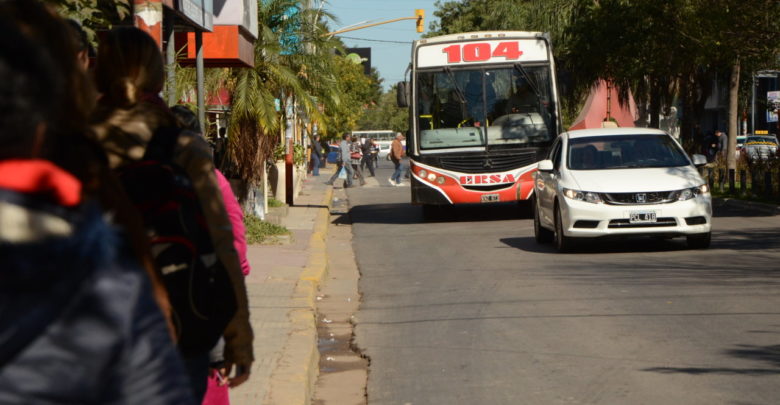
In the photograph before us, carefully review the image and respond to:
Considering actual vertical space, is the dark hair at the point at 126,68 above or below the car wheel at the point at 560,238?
above

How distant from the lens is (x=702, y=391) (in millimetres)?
6457

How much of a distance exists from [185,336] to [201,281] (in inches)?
5.9

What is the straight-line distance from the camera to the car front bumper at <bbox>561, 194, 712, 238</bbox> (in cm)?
1357

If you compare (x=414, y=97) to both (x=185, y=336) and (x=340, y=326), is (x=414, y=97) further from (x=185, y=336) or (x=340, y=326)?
(x=185, y=336)

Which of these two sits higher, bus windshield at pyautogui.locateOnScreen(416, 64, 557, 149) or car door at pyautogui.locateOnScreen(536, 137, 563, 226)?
bus windshield at pyautogui.locateOnScreen(416, 64, 557, 149)

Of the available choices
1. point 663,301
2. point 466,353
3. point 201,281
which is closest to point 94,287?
point 201,281

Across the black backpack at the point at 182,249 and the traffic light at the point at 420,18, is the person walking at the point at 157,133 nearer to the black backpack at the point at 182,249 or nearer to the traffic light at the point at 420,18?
the black backpack at the point at 182,249

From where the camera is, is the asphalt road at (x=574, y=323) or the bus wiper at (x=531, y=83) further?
the bus wiper at (x=531, y=83)

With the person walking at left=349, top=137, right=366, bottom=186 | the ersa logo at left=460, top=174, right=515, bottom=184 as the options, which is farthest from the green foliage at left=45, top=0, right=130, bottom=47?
the person walking at left=349, top=137, right=366, bottom=186

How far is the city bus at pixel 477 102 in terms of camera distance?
67.9 ft

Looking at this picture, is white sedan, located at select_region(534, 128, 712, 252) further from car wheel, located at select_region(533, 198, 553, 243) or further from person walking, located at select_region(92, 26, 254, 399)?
person walking, located at select_region(92, 26, 254, 399)

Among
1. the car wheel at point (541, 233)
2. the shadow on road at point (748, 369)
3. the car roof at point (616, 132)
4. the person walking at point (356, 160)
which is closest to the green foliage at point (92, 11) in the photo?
the shadow on road at point (748, 369)

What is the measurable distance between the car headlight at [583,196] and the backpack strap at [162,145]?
11.2 m

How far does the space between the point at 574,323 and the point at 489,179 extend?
38.3 ft
